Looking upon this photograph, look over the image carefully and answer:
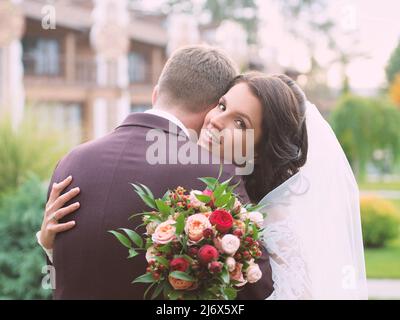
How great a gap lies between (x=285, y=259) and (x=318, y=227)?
1.10 feet

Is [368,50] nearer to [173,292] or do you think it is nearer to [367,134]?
[367,134]

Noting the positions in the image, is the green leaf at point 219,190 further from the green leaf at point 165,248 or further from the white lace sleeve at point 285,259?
the white lace sleeve at point 285,259

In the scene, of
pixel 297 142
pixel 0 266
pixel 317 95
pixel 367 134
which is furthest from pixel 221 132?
pixel 317 95

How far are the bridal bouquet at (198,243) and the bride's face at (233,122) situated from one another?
0.54m

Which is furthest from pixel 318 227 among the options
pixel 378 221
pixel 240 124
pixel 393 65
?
pixel 393 65

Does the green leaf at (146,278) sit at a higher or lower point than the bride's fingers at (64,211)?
lower

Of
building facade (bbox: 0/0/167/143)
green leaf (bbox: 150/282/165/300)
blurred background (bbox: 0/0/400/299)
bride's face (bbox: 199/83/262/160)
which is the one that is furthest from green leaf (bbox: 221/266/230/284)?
building facade (bbox: 0/0/167/143)

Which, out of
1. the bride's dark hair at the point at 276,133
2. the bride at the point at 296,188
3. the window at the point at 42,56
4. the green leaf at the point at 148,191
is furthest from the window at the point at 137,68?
the green leaf at the point at 148,191

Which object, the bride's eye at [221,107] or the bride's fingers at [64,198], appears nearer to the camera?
the bride's fingers at [64,198]

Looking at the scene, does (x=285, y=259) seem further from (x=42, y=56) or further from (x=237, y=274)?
(x=42, y=56)

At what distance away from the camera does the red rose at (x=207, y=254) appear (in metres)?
1.92

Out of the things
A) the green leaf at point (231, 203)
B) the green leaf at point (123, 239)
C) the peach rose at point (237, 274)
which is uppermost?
the green leaf at point (231, 203)

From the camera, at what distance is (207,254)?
6.29 ft

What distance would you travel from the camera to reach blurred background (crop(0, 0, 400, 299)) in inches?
263
